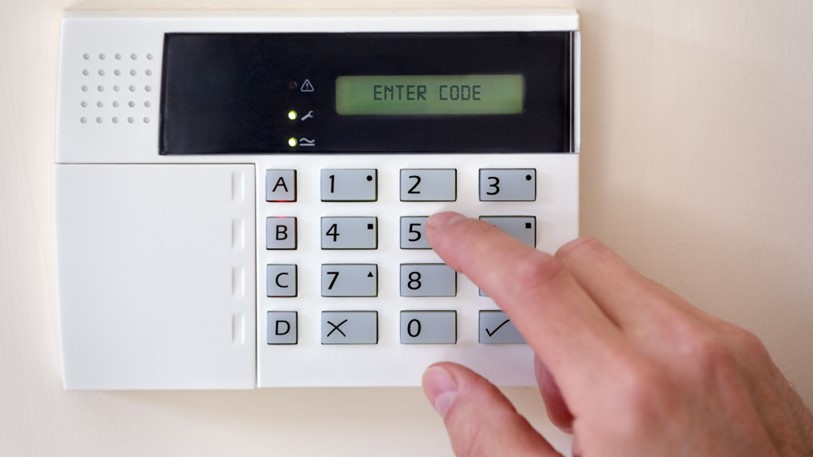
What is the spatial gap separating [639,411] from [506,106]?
0.19m

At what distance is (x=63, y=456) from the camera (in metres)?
0.40

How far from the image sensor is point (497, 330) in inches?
14.5

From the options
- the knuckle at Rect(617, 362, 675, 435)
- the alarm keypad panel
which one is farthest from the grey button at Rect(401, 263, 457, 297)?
the knuckle at Rect(617, 362, 675, 435)

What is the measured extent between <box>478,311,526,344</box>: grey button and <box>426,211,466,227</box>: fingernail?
62mm

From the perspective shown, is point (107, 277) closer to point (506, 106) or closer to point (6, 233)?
point (6, 233)

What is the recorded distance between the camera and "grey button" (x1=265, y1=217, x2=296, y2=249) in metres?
0.37

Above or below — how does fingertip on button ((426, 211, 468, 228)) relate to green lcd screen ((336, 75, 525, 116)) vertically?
below

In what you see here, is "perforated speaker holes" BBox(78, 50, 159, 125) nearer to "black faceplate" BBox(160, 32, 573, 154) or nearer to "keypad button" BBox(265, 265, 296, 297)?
"black faceplate" BBox(160, 32, 573, 154)

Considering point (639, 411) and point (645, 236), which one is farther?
point (645, 236)

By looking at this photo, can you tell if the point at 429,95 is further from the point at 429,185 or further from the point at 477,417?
the point at 477,417

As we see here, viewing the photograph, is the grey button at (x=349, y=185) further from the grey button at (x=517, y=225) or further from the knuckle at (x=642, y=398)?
the knuckle at (x=642, y=398)

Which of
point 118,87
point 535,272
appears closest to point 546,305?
point 535,272

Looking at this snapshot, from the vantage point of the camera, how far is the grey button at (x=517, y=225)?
1.19 feet

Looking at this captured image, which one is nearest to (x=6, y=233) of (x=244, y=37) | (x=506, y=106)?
(x=244, y=37)
